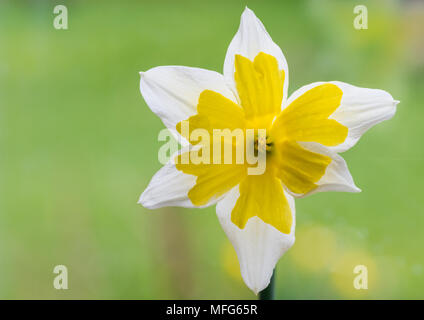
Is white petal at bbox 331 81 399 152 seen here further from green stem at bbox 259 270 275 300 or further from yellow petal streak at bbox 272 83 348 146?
green stem at bbox 259 270 275 300

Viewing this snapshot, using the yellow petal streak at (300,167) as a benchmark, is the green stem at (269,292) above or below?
below

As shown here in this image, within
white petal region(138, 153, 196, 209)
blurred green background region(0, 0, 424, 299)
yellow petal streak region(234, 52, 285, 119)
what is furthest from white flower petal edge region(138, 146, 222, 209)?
blurred green background region(0, 0, 424, 299)

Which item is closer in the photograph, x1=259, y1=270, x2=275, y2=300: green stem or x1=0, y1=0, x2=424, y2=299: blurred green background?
x1=259, y1=270, x2=275, y2=300: green stem

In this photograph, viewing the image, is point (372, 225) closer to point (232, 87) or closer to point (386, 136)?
point (386, 136)

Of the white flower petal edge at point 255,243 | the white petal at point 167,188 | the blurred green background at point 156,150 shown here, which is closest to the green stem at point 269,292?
the white flower petal edge at point 255,243

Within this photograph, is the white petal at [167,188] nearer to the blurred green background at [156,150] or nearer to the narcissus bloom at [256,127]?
the narcissus bloom at [256,127]

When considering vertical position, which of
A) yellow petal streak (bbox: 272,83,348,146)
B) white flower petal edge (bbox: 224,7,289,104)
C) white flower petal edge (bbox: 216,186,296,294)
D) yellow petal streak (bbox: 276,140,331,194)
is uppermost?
white flower petal edge (bbox: 224,7,289,104)
